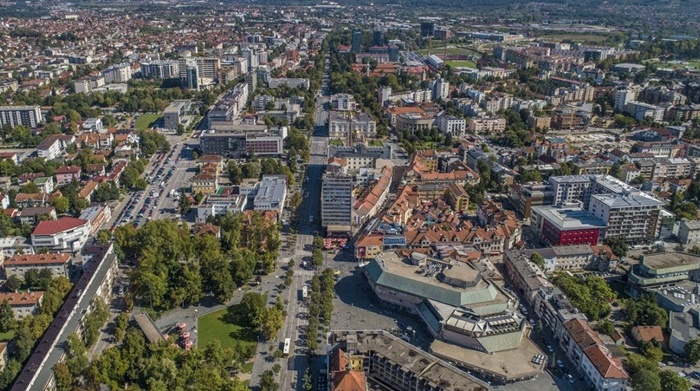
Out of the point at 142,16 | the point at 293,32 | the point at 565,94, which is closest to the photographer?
the point at 565,94

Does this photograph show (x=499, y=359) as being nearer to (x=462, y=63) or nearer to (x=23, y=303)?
(x=23, y=303)

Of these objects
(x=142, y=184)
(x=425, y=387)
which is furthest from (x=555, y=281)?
(x=142, y=184)

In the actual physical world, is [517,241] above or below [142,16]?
below

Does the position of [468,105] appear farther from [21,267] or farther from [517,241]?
[21,267]

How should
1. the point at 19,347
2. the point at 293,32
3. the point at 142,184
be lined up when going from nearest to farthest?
1. the point at 19,347
2. the point at 142,184
3. the point at 293,32

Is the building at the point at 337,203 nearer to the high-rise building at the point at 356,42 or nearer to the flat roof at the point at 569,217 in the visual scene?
the flat roof at the point at 569,217

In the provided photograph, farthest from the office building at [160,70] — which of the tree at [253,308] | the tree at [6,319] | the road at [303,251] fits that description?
the tree at [253,308]

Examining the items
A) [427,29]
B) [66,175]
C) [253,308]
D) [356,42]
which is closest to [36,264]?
[253,308]
